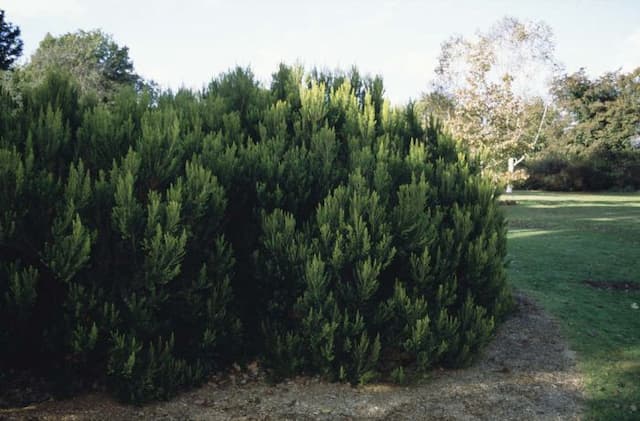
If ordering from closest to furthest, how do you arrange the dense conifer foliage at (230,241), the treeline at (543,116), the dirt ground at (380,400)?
the dense conifer foliage at (230,241) → the dirt ground at (380,400) → the treeline at (543,116)

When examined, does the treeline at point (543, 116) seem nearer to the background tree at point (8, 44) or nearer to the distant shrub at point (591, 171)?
the distant shrub at point (591, 171)

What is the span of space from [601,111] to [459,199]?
60.1 metres

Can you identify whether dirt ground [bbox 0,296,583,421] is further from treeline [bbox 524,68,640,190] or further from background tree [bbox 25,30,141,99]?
treeline [bbox 524,68,640,190]

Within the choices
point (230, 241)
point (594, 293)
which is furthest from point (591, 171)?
point (230, 241)

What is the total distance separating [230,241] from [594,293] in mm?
7466

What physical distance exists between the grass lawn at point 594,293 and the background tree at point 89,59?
118ft

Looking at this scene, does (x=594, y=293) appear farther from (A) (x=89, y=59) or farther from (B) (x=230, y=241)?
(A) (x=89, y=59)

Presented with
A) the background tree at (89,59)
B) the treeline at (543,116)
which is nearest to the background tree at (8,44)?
the background tree at (89,59)

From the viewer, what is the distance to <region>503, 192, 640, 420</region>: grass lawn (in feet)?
19.4

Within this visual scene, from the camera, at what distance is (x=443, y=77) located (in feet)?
136

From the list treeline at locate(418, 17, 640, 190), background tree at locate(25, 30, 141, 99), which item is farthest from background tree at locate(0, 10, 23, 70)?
treeline at locate(418, 17, 640, 190)

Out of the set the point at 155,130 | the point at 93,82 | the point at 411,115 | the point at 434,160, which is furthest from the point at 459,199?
the point at 93,82

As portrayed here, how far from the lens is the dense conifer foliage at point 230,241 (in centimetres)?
479

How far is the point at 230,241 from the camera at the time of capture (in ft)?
19.6
